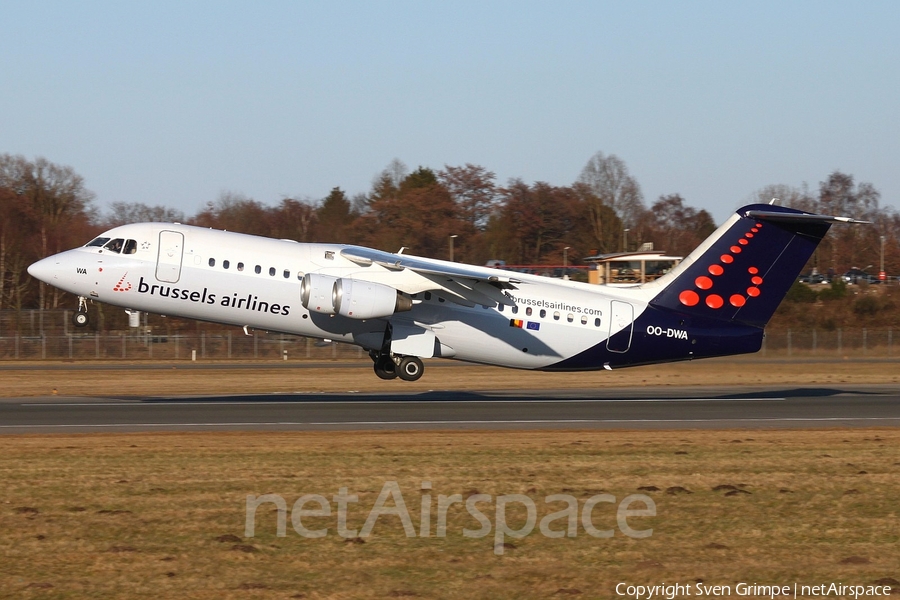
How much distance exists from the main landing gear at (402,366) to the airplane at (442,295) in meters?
0.04

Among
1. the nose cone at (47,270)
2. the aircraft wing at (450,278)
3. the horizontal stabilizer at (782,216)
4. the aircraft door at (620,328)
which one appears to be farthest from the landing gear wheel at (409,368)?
the horizontal stabilizer at (782,216)

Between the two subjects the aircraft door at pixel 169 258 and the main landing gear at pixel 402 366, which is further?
the main landing gear at pixel 402 366

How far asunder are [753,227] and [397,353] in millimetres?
10599

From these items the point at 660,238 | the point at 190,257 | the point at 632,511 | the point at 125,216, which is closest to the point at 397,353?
the point at 190,257

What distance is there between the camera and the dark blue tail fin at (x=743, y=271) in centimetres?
2755

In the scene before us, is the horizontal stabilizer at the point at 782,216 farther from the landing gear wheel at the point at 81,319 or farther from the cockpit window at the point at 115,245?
the landing gear wheel at the point at 81,319

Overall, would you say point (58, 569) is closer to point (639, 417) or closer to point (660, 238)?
point (639, 417)

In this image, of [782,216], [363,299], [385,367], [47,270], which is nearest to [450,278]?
[363,299]

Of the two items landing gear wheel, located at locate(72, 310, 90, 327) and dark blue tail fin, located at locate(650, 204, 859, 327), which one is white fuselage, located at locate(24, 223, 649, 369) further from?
dark blue tail fin, located at locate(650, 204, 859, 327)

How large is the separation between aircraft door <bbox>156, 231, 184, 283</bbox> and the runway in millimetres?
3297

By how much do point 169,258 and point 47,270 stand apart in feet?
10.2

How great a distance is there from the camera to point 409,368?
2638 cm

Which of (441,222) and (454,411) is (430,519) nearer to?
(454,411)

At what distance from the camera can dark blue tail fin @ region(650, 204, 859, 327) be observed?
27.5 metres
